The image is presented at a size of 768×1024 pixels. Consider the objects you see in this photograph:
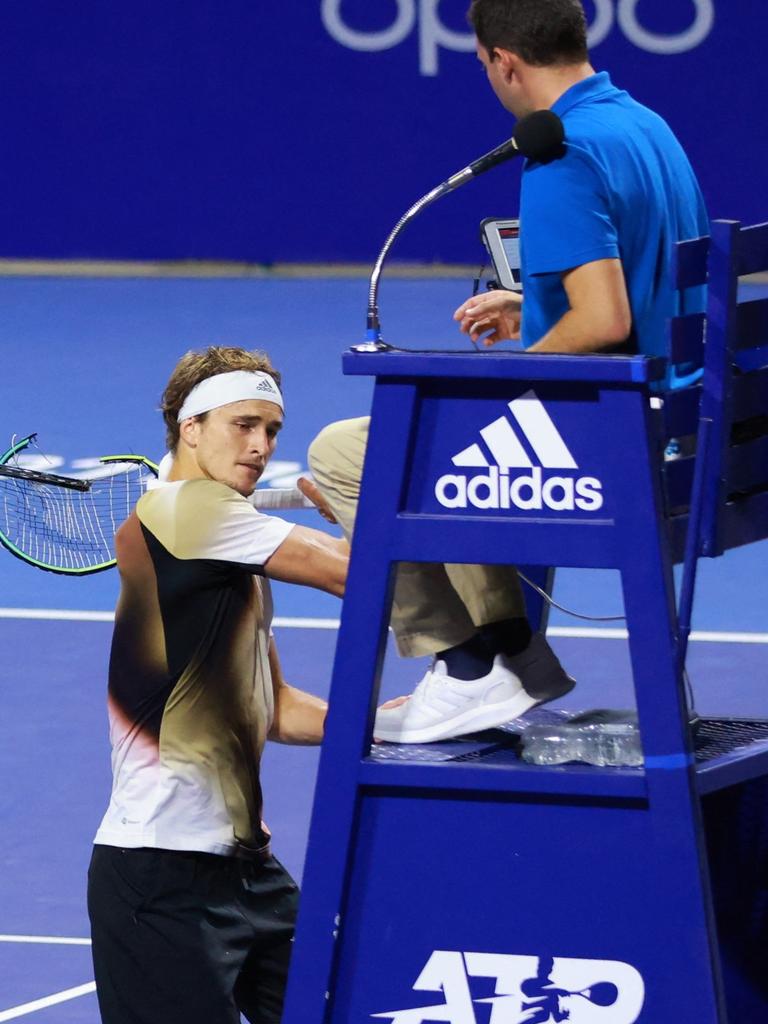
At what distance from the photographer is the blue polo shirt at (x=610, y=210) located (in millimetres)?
3809

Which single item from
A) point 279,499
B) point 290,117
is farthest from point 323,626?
point 290,117

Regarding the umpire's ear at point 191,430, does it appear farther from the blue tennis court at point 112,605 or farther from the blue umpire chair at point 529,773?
the blue tennis court at point 112,605

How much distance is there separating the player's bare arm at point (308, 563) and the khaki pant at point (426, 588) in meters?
0.08

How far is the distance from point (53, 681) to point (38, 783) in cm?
118

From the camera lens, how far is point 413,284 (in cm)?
1692

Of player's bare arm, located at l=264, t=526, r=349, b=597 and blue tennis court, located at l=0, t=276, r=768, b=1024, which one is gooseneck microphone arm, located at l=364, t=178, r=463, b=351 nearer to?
player's bare arm, located at l=264, t=526, r=349, b=597

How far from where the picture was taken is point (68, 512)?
7422 millimetres

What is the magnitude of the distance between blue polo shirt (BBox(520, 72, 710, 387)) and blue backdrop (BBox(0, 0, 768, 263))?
41.1 ft

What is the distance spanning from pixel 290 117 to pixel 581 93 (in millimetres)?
13188

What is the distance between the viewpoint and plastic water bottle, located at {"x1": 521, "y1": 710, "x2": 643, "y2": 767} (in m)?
3.35

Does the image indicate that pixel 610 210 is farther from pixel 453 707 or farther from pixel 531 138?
pixel 453 707

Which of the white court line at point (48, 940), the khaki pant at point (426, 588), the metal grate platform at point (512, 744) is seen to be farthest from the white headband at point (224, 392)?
the white court line at point (48, 940)

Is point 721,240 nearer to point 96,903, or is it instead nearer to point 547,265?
point 547,265

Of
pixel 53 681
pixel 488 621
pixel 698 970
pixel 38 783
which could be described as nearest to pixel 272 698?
pixel 488 621
